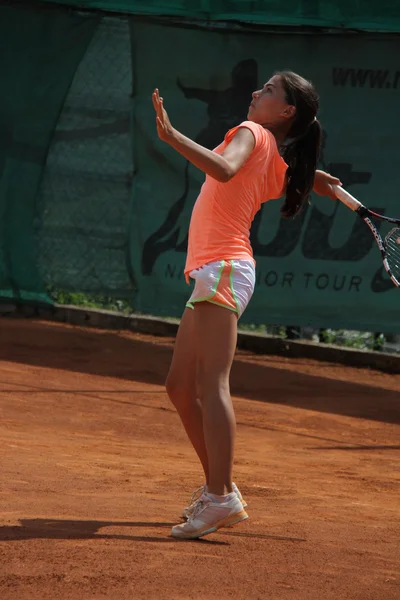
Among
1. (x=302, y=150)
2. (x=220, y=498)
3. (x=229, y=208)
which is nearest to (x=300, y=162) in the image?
(x=302, y=150)

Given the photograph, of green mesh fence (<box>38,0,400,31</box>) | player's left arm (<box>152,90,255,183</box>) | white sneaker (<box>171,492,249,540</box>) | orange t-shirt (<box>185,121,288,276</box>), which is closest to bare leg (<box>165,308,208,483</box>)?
white sneaker (<box>171,492,249,540</box>)

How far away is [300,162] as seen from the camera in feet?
13.1

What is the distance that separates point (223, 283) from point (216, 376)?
13.2 inches

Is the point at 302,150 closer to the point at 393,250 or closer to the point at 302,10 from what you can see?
the point at 393,250

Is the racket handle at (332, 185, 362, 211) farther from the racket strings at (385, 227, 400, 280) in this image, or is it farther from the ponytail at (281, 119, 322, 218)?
the racket strings at (385, 227, 400, 280)

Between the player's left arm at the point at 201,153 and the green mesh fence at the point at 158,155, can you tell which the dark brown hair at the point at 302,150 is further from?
the green mesh fence at the point at 158,155

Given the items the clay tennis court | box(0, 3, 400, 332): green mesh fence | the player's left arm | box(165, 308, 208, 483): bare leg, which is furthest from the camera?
box(0, 3, 400, 332): green mesh fence

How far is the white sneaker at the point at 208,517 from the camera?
3.80 meters

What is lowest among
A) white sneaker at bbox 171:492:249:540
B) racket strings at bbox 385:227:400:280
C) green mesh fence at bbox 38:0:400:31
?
white sneaker at bbox 171:492:249:540

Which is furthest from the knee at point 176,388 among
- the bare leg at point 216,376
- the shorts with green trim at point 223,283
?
the shorts with green trim at point 223,283

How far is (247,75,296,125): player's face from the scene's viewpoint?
389 centimetres

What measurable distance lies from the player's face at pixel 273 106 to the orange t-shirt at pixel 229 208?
0.30 ft

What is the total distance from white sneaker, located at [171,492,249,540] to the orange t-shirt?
85 cm

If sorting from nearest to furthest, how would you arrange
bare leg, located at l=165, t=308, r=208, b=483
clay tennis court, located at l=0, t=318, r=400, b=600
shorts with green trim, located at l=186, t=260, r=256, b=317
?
clay tennis court, located at l=0, t=318, r=400, b=600 → shorts with green trim, located at l=186, t=260, r=256, b=317 → bare leg, located at l=165, t=308, r=208, b=483
